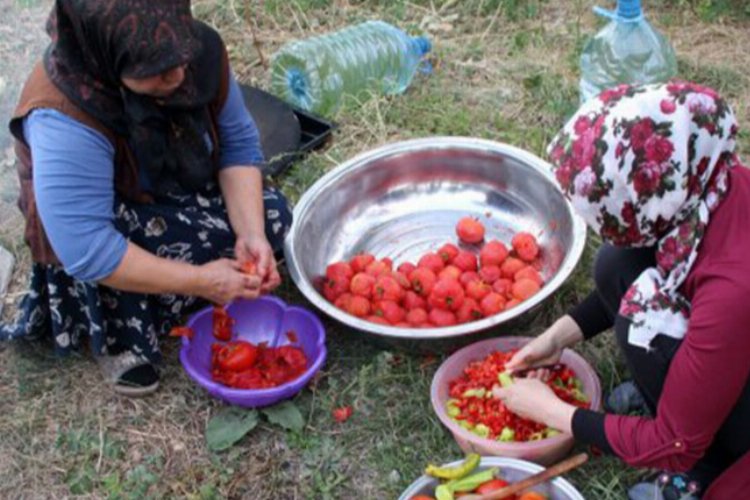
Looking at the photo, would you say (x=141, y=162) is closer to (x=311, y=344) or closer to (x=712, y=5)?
(x=311, y=344)

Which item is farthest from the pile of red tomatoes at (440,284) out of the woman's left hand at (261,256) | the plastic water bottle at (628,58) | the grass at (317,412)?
the plastic water bottle at (628,58)

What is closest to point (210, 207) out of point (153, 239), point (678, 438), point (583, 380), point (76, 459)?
point (153, 239)

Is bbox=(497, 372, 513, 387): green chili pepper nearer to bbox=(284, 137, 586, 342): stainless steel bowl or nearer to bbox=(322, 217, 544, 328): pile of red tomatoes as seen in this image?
bbox=(322, 217, 544, 328): pile of red tomatoes

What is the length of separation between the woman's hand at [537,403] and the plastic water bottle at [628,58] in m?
1.80

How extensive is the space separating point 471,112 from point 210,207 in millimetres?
1442

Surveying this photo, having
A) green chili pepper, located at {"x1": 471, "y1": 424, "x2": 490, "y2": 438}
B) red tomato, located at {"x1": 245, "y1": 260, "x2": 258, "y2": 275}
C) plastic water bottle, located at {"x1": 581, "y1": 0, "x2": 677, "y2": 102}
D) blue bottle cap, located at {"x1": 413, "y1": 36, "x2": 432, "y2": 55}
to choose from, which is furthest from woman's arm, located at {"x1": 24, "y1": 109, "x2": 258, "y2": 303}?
plastic water bottle, located at {"x1": 581, "y1": 0, "x2": 677, "y2": 102}

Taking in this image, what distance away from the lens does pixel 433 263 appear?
299 cm

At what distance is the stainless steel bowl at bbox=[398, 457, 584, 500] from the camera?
7.26 feet

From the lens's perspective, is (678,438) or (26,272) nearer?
(678,438)

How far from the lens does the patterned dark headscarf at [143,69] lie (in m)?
2.18

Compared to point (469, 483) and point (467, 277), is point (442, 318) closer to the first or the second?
point (467, 277)

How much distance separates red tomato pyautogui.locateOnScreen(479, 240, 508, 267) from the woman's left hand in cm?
68

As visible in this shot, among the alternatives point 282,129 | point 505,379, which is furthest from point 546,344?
point 282,129

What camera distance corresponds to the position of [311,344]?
289 centimetres
